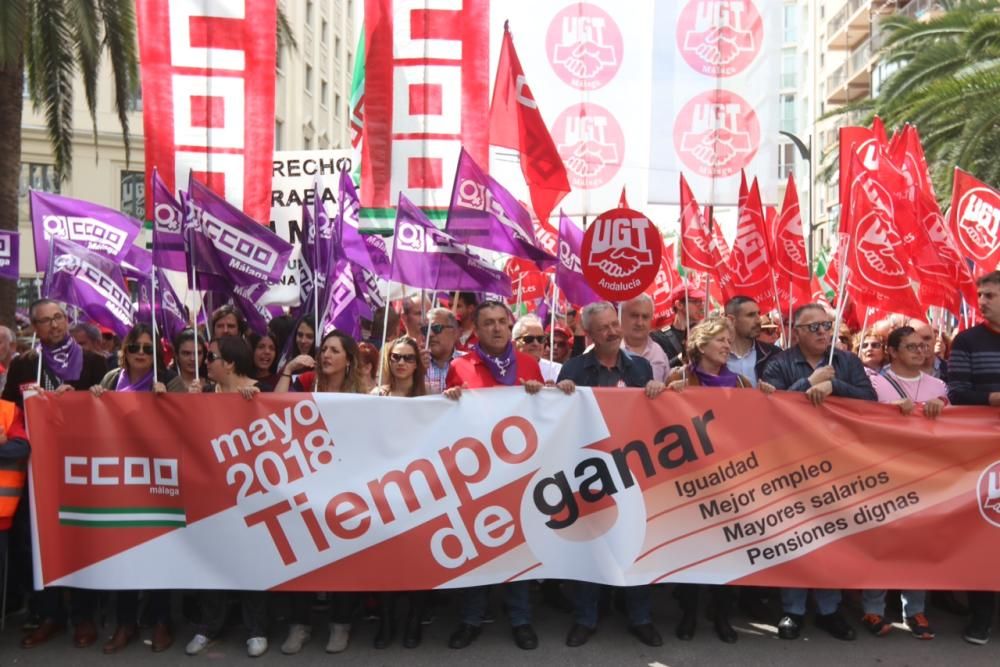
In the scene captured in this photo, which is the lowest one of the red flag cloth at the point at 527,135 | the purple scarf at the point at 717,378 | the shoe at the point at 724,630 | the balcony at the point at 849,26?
the shoe at the point at 724,630

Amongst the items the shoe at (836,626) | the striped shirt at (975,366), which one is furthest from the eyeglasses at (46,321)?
the striped shirt at (975,366)

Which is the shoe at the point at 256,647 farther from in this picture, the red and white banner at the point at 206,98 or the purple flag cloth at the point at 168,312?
the red and white banner at the point at 206,98

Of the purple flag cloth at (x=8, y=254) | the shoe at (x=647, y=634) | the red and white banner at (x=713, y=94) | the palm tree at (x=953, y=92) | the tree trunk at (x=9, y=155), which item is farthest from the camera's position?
the palm tree at (x=953, y=92)

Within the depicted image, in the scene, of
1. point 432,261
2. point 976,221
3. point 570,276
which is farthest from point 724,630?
point 976,221

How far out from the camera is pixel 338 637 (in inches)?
208

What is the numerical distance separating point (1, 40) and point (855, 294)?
27.5 feet

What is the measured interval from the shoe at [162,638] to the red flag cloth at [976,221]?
6.22 m

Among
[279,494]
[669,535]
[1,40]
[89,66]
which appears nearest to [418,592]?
[279,494]

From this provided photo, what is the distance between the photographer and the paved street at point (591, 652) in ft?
16.6

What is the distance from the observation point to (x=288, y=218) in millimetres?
10672

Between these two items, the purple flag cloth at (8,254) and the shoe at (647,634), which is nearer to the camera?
the shoe at (647,634)

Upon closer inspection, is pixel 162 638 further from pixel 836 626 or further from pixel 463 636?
pixel 836 626

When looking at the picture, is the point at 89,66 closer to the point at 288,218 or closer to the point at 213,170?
the point at 288,218

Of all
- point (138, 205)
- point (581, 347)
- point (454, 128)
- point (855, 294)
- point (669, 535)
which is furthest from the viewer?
point (138, 205)
